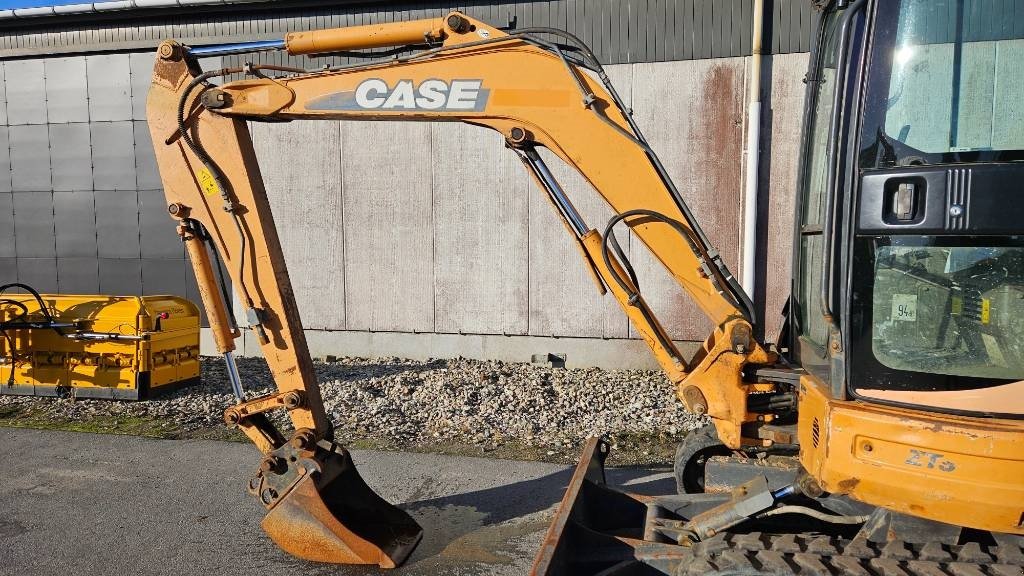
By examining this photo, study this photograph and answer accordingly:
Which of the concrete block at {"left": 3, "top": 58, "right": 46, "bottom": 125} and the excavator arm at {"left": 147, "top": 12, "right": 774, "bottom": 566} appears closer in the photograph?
the excavator arm at {"left": 147, "top": 12, "right": 774, "bottom": 566}

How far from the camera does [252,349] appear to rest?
34.7ft

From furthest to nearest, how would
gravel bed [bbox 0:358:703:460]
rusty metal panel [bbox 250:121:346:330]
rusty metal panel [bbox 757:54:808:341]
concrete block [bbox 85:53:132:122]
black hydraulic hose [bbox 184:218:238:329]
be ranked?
concrete block [bbox 85:53:132:122] → rusty metal panel [bbox 250:121:346:330] → rusty metal panel [bbox 757:54:808:341] → gravel bed [bbox 0:358:703:460] → black hydraulic hose [bbox 184:218:238:329]

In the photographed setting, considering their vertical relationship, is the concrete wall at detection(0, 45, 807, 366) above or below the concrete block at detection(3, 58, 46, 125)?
below

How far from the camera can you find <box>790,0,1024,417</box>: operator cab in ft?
8.63

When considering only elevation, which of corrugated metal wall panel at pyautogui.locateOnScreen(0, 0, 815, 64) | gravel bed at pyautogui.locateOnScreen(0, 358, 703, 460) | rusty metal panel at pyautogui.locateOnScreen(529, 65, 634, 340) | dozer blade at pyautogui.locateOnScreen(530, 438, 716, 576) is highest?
corrugated metal wall panel at pyautogui.locateOnScreen(0, 0, 815, 64)

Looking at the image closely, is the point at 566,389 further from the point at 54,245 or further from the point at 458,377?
the point at 54,245

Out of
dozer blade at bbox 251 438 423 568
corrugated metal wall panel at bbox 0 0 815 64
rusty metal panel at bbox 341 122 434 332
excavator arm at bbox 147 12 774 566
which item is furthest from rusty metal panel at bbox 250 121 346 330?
dozer blade at bbox 251 438 423 568

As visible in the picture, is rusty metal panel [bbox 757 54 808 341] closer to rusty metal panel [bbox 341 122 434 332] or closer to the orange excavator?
rusty metal panel [bbox 341 122 434 332]

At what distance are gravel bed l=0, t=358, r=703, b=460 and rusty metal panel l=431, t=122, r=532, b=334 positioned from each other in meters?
0.67

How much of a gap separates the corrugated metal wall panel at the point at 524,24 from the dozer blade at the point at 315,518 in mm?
6617

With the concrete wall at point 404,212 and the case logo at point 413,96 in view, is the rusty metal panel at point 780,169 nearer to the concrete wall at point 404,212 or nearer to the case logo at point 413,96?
the concrete wall at point 404,212

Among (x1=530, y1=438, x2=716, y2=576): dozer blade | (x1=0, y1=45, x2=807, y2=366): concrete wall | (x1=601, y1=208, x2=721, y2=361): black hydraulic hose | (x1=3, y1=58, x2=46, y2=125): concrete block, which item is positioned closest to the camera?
(x1=530, y1=438, x2=716, y2=576): dozer blade

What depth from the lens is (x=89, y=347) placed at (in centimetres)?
812

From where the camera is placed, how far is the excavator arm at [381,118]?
3.79m
